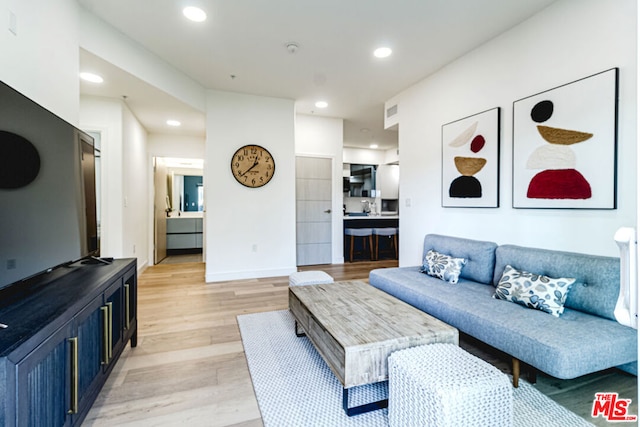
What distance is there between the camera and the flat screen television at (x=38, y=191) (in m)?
1.22

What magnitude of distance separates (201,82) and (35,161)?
9.63ft

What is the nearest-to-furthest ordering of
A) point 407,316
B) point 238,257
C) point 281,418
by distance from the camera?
point 281,418, point 407,316, point 238,257

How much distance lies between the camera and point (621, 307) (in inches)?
30.9

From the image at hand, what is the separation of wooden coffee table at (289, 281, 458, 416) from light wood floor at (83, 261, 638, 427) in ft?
1.67

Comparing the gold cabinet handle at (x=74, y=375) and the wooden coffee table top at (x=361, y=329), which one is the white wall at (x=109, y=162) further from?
the gold cabinet handle at (x=74, y=375)

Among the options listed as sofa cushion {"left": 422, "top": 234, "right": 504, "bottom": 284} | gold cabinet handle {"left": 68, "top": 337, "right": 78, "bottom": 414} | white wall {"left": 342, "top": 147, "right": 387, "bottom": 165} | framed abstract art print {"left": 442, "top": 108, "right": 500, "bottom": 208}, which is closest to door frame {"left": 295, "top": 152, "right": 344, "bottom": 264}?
white wall {"left": 342, "top": 147, "right": 387, "bottom": 165}

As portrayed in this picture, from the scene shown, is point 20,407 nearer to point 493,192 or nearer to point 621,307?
point 621,307

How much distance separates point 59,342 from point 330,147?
4823 millimetres

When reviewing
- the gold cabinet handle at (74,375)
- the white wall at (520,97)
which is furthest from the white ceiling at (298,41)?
the gold cabinet handle at (74,375)

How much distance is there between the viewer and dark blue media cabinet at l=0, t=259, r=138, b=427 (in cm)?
89

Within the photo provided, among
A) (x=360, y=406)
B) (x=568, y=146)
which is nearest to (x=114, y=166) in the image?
(x=360, y=406)

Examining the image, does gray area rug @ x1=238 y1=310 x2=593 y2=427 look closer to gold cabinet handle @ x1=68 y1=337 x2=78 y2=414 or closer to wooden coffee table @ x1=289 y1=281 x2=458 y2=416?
wooden coffee table @ x1=289 y1=281 x2=458 y2=416

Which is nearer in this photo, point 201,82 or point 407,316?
point 407,316

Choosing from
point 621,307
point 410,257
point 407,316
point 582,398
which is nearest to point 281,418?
point 407,316
